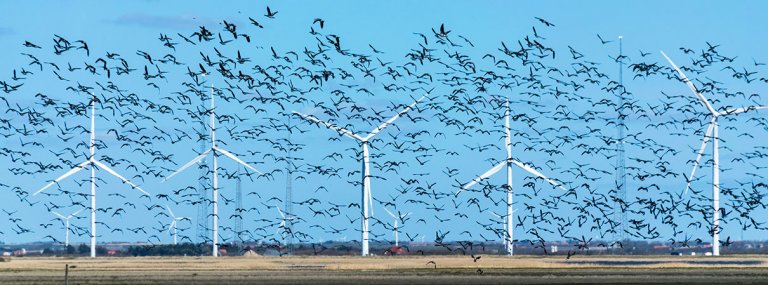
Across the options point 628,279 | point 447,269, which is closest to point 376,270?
point 447,269

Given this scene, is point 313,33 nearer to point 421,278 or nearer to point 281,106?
point 281,106

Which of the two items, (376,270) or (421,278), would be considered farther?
(376,270)

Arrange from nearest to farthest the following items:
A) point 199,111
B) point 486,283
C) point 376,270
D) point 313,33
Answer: point 313,33 → point 486,283 → point 199,111 → point 376,270

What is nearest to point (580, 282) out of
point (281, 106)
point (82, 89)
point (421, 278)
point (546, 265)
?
point (421, 278)

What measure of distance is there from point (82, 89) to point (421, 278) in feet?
126

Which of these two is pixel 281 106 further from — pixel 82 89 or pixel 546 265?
pixel 546 265

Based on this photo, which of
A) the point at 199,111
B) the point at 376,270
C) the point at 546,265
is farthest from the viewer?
the point at 546,265

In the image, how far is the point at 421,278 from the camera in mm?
131250

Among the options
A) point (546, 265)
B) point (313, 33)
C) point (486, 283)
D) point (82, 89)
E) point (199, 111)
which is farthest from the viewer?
point (546, 265)

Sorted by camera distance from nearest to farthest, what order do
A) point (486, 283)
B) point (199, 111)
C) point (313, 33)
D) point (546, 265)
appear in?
point (313, 33)
point (486, 283)
point (199, 111)
point (546, 265)

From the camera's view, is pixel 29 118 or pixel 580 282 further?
pixel 580 282

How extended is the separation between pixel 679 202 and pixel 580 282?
1035cm

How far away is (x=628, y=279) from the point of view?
12875 centimetres

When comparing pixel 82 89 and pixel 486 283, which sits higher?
pixel 82 89
